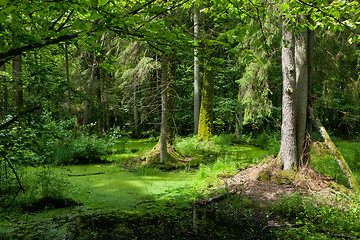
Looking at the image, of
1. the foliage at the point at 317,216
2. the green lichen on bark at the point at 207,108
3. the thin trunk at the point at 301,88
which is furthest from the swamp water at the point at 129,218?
the green lichen on bark at the point at 207,108

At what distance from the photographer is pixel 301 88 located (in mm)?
4684

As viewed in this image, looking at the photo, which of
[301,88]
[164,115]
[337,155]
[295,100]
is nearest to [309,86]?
[301,88]

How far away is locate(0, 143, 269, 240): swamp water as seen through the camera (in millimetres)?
3025

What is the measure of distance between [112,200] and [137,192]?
575 millimetres

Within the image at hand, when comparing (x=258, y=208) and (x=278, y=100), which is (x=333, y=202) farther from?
(x=278, y=100)

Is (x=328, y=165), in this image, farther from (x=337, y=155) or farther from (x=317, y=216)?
Result: (x=317, y=216)

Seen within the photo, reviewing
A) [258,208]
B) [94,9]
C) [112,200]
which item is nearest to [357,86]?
[258,208]

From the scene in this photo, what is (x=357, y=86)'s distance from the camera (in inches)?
290

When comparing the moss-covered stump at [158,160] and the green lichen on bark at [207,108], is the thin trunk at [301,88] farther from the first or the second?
the green lichen on bark at [207,108]

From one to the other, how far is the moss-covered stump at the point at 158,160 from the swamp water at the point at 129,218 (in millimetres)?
1594

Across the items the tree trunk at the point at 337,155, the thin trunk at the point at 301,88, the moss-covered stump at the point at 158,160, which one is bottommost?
the moss-covered stump at the point at 158,160

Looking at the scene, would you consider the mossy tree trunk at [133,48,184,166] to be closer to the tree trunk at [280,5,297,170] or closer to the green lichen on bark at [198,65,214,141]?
the green lichen on bark at [198,65,214,141]

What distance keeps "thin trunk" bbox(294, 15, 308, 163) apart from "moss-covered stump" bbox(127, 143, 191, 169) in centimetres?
336

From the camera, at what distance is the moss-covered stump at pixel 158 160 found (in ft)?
22.4
